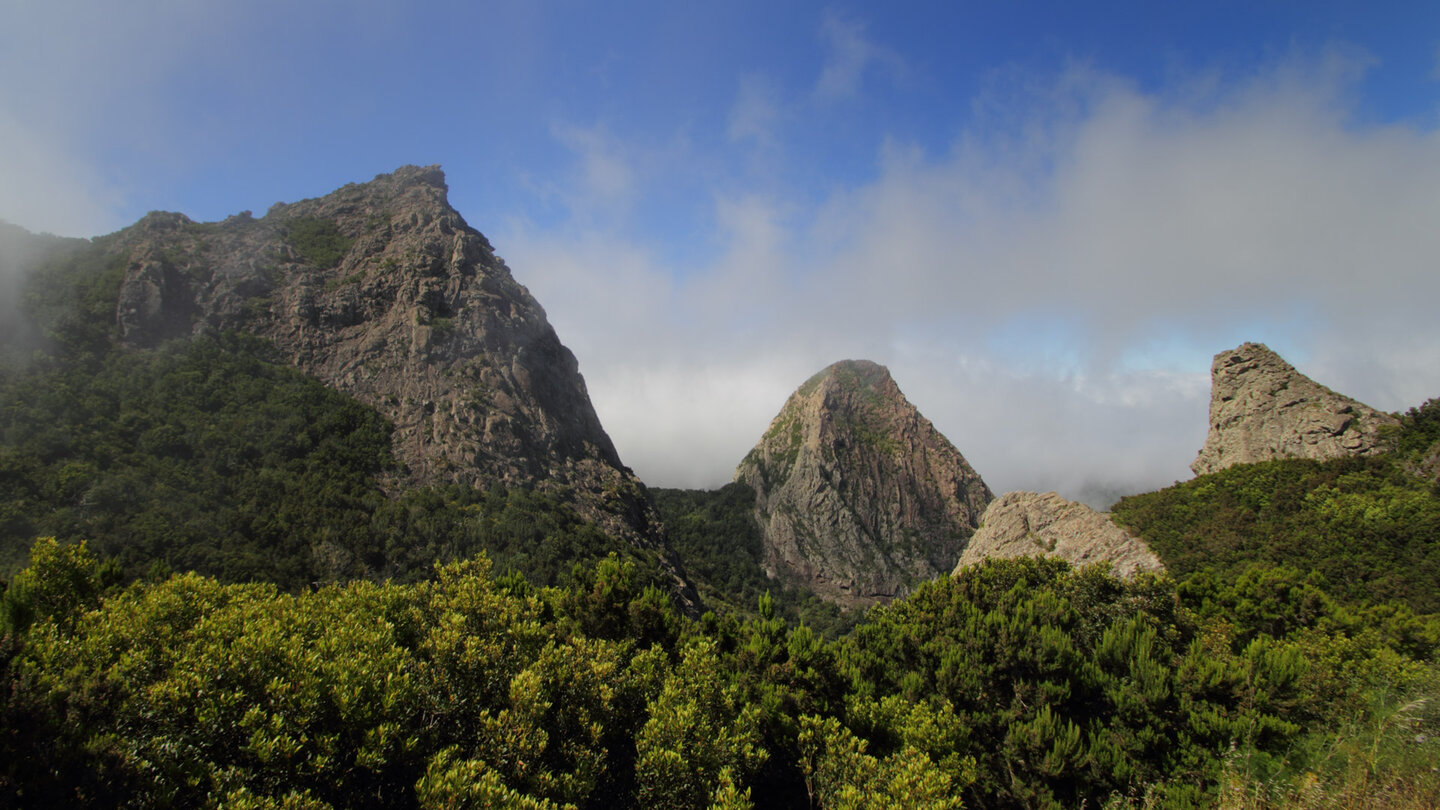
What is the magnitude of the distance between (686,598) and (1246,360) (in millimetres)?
73386

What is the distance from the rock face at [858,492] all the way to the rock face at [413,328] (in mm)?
55003

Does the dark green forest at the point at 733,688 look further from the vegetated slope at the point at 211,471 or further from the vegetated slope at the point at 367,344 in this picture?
the vegetated slope at the point at 367,344

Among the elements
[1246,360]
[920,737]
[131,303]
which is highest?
[1246,360]

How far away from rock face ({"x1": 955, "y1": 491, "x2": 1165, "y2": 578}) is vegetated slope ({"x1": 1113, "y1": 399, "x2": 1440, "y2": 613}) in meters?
7.33

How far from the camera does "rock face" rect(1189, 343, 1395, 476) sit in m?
51.8

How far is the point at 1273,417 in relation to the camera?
5775cm

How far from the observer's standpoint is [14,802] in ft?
17.7

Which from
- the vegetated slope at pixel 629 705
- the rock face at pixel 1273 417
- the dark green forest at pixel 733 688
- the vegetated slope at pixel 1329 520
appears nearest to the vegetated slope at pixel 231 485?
the dark green forest at pixel 733 688

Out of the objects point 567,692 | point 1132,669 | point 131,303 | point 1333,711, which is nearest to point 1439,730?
point 1333,711

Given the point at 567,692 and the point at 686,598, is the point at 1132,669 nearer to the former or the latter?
the point at 567,692

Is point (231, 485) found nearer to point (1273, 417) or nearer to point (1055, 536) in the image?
point (1055, 536)

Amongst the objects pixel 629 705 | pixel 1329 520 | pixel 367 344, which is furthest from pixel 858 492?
pixel 629 705

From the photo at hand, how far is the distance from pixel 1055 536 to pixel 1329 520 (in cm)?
2107

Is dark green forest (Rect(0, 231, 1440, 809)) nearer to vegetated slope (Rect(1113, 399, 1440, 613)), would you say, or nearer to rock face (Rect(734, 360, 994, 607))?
vegetated slope (Rect(1113, 399, 1440, 613))
